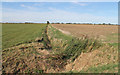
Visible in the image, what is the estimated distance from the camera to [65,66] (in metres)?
8.64

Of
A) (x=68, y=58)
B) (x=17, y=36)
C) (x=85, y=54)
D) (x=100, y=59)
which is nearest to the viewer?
(x=100, y=59)

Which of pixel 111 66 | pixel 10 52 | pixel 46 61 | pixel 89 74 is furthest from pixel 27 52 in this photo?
pixel 111 66

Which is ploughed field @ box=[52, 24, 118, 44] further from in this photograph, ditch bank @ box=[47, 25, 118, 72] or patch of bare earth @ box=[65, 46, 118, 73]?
patch of bare earth @ box=[65, 46, 118, 73]

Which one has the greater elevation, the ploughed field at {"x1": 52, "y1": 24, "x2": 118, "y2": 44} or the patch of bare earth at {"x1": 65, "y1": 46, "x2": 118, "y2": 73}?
the ploughed field at {"x1": 52, "y1": 24, "x2": 118, "y2": 44}

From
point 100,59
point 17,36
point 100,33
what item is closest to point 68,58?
point 100,59

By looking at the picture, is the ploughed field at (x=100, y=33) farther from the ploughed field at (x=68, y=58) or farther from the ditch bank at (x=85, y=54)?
the ditch bank at (x=85, y=54)

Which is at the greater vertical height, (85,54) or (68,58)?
(85,54)

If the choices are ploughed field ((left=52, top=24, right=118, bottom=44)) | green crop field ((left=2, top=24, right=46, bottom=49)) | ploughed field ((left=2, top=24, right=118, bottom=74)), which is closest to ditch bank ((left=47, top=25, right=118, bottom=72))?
ploughed field ((left=2, top=24, right=118, bottom=74))

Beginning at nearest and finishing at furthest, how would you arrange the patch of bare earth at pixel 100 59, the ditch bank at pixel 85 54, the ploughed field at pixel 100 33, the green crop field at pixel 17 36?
the patch of bare earth at pixel 100 59
the ditch bank at pixel 85 54
the ploughed field at pixel 100 33
the green crop field at pixel 17 36

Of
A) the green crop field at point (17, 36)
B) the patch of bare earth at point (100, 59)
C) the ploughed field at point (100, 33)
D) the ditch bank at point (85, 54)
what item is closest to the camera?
the patch of bare earth at point (100, 59)

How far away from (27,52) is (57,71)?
11.3 ft

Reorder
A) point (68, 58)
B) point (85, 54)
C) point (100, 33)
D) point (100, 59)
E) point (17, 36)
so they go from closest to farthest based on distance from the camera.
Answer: point (100, 59) < point (85, 54) < point (68, 58) < point (100, 33) < point (17, 36)

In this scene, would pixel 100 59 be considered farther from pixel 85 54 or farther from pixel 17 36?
pixel 17 36

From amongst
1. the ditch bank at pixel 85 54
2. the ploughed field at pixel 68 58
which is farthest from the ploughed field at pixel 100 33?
the ditch bank at pixel 85 54
